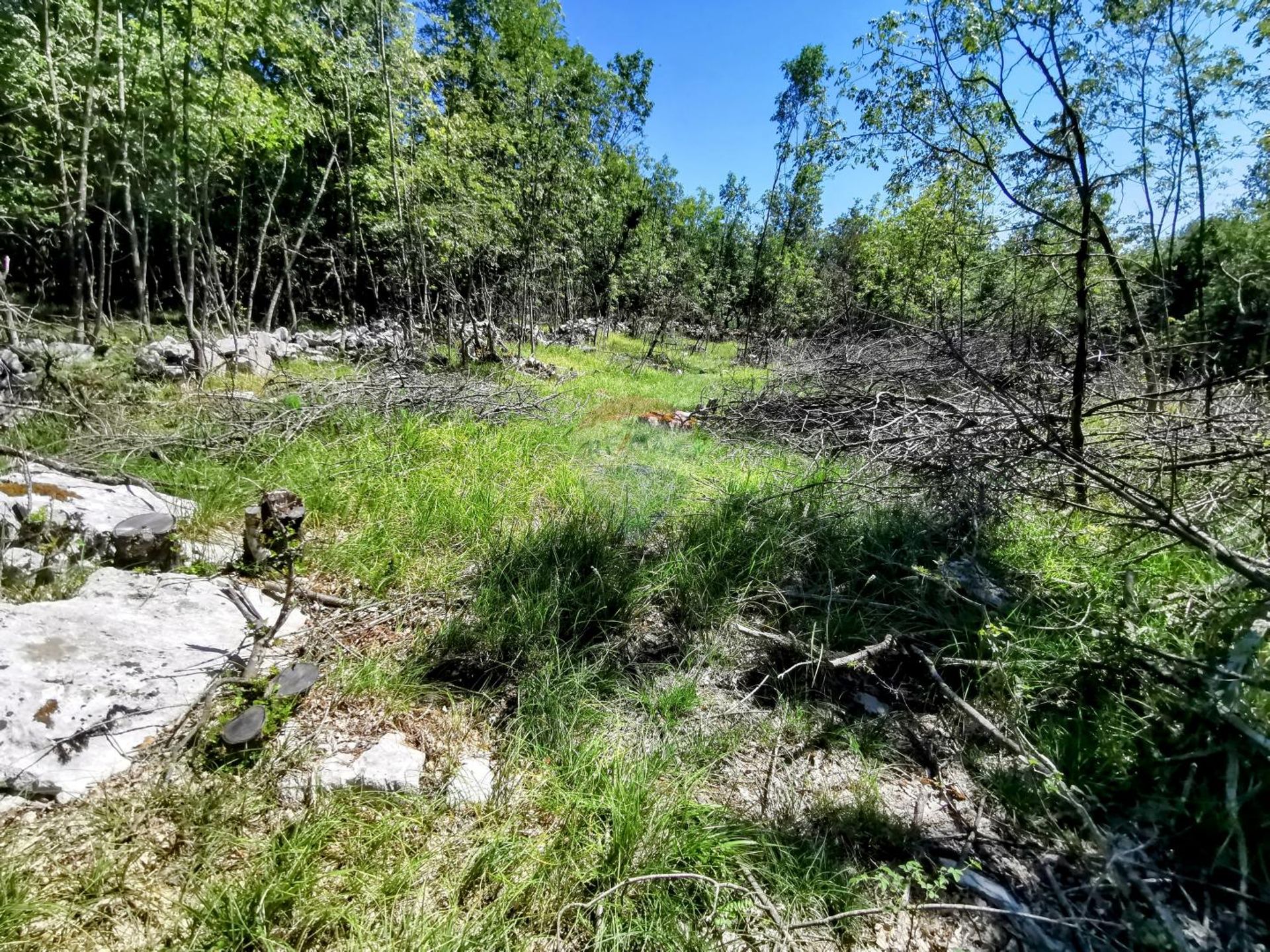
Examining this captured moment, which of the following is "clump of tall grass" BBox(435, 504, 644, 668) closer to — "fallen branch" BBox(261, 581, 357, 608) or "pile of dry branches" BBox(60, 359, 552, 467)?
"fallen branch" BBox(261, 581, 357, 608)

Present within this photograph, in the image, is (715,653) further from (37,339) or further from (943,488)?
(37,339)

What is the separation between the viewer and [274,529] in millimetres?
2490

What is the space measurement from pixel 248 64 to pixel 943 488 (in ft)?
45.4

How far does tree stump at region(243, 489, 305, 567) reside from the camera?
2477mm

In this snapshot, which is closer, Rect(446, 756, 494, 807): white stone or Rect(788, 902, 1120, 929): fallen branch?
Rect(788, 902, 1120, 929): fallen branch

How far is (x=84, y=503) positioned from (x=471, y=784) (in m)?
2.55

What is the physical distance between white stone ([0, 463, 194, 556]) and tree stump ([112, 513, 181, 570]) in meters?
0.05

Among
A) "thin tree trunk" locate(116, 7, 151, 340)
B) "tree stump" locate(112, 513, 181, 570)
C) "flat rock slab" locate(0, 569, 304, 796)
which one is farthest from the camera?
"thin tree trunk" locate(116, 7, 151, 340)

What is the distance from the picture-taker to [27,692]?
1546mm

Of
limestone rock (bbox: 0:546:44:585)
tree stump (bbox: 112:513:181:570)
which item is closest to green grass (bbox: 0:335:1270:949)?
tree stump (bbox: 112:513:181:570)

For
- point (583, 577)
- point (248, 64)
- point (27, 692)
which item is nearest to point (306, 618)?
point (27, 692)

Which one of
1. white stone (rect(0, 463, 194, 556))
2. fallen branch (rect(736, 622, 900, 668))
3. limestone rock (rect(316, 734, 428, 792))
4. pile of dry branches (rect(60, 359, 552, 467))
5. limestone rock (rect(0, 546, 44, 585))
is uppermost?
pile of dry branches (rect(60, 359, 552, 467))

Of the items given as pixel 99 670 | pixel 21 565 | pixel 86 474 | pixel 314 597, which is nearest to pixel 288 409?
pixel 86 474

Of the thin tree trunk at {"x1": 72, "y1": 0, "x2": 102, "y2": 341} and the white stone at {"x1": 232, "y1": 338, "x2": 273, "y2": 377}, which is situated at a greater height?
the thin tree trunk at {"x1": 72, "y1": 0, "x2": 102, "y2": 341}
